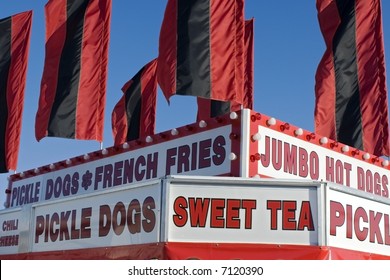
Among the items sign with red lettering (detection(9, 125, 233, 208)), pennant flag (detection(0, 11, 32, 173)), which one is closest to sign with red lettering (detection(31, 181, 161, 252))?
sign with red lettering (detection(9, 125, 233, 208))

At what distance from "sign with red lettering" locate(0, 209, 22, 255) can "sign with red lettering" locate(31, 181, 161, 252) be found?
0.47m

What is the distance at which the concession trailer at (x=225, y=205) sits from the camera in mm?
6859

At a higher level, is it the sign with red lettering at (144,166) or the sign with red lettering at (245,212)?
the sign with red lettering at (144,166)

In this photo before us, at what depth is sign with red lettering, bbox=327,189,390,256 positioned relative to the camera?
273 inches

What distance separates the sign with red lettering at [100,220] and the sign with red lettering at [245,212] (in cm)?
31

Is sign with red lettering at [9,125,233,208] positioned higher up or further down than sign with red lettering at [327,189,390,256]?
higher up

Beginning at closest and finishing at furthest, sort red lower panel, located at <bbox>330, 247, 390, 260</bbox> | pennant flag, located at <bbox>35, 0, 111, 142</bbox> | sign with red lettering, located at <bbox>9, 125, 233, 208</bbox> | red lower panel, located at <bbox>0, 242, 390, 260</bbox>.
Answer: red lower panel, located at <bbox>0, 242, 390, 260</bbox> < red lower panel, located at <bbox>330, 247, 390, 260</bbox> < sign with red lettering, located at <bbox>9, 125, 233, 208</bbox> < pennant flag, located at <bbox>35, 0, 111, 142</bbox>

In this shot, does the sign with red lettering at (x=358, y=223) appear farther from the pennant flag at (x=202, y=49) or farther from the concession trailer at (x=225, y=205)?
the pennant flag at (x=202, y=49)

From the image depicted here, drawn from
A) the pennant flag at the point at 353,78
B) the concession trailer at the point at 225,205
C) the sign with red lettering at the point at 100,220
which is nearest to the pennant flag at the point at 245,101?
the pennant flag at the point at 353,78

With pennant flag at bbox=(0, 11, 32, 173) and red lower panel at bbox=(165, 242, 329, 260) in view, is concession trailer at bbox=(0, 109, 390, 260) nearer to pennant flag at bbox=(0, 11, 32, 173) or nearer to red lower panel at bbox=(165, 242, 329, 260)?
red lower panel at bbox=(165, 242, 329, 260)

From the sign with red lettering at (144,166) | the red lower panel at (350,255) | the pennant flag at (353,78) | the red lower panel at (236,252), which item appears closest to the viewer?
the red lower panel at (236,252)
